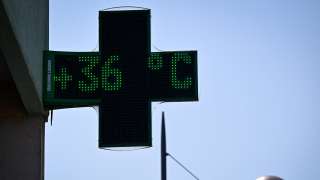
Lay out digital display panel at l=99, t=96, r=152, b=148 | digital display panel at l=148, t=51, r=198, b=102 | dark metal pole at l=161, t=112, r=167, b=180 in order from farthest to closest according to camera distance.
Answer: dark metal pole at l=161, t=112, r=167, b=180 → digital display panel at l=148, t=51, r=198, b=102 → digital display panel at l=99, t=96, r=152, b=148

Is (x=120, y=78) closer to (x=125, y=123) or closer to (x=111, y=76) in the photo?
(x=111, y=76)

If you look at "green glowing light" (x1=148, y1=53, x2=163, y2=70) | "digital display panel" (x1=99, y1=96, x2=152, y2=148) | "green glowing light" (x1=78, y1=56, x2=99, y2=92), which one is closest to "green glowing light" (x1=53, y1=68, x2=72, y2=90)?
"green glowing light" (x1=78, y1=56, x2=99, y2=92)

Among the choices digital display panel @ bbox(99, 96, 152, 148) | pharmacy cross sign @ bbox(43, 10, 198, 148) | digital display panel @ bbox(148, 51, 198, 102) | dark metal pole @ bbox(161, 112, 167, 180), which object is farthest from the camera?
dark metal pole @ bbox(161, 112, 167, 180)

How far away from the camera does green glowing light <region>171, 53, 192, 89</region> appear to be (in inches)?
600

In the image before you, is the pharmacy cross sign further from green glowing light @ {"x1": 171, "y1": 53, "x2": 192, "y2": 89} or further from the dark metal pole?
the dark metal pole

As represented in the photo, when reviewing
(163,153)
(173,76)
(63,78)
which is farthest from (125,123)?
(163,153)

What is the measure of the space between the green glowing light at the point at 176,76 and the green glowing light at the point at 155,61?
0.22 metres

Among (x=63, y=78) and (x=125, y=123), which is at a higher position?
(x=63, y=78)

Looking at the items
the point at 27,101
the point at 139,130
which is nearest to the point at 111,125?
the point at 139,130

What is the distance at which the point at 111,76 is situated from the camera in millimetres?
15312

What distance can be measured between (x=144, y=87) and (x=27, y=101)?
1.95 m

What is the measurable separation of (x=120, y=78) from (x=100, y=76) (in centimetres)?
34

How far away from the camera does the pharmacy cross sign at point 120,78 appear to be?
1512 cm

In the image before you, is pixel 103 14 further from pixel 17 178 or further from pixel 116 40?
pixel 17 178
